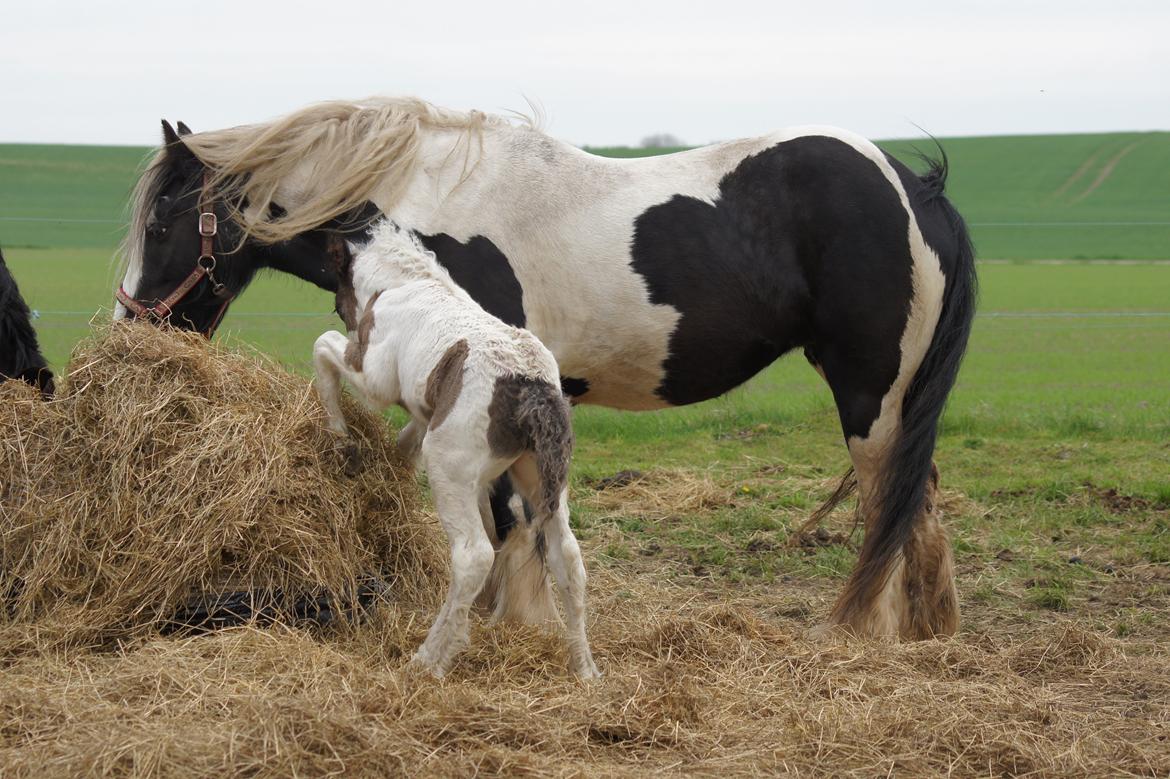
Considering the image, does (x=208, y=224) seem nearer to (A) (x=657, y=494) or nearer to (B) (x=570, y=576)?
(B) (x=570, y=576)

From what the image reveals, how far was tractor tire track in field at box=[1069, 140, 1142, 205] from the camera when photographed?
42.9 metres

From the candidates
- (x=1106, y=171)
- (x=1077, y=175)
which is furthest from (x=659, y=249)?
(x=1077, y=175)

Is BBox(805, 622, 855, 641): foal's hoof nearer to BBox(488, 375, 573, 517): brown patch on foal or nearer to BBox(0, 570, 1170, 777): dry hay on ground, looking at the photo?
BBox(0, 570, 1170, 777): dry hay on ground

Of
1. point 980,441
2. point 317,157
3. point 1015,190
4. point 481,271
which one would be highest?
point 1015,190

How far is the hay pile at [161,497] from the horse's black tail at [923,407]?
199 cm

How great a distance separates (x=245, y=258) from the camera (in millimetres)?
4875

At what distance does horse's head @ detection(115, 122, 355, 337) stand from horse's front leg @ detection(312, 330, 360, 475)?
461 mm

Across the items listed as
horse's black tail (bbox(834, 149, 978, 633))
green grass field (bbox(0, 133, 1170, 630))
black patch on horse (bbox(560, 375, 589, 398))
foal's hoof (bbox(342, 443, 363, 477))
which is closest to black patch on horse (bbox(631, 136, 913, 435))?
horse's black tail (bbox(834, 149, 978, 633))

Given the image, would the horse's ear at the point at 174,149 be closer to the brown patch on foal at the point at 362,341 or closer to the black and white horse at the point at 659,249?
the black and white horse at the point at 659,249

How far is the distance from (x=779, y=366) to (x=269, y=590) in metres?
12.6

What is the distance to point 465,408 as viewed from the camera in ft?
12.5

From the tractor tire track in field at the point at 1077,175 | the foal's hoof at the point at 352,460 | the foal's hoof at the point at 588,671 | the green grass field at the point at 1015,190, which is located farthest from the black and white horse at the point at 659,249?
the tractor tire track in field at the point at 1077,175

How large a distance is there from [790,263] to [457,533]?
1848 mm

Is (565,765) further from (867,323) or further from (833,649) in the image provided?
(867,323)
